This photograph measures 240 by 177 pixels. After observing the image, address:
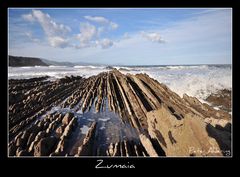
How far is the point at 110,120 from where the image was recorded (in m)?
2.69

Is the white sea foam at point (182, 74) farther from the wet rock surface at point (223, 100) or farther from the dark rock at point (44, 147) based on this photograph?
the dark rock at point (44, 147)

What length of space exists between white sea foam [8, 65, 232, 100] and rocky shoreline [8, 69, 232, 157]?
7 cm

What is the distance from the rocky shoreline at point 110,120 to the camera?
2.46 m

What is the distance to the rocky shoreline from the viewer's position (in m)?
2.46

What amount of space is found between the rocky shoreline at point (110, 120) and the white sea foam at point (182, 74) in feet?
0.23
